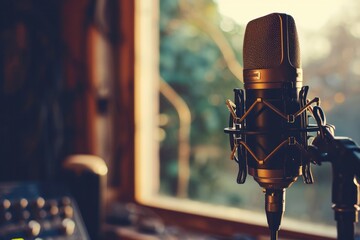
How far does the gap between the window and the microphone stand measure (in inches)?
20.8

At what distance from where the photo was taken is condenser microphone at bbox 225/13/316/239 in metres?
0.74

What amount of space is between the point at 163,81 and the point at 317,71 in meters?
0.58

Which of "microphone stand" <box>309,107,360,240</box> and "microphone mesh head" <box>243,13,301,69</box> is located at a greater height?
"microphone mesh head" <box>243,13,301,69</box>

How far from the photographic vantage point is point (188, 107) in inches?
63.6

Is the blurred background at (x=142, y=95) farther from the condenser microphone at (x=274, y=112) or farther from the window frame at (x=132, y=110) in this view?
the condenser microphone at (x=274, y=112)

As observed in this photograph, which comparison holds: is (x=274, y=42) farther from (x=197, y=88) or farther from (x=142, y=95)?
(x=142, y=95)

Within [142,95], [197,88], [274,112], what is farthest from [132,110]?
[274,112]

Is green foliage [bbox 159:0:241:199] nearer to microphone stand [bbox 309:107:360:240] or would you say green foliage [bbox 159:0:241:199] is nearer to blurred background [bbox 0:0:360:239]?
blurred background [bbox 0:0:360:239]

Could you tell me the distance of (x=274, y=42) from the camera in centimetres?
73

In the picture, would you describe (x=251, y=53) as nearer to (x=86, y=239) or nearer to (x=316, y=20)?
(x=316, y=20)

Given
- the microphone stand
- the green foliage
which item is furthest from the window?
the microphone stand

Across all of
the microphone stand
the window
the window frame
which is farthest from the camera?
the window frame

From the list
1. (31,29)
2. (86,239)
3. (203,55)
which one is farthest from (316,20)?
(31,29)

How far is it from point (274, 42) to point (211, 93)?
0.82 metres
